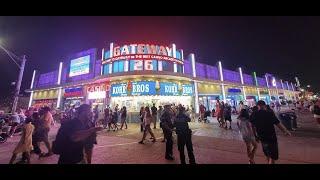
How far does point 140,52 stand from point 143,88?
495 centimetres

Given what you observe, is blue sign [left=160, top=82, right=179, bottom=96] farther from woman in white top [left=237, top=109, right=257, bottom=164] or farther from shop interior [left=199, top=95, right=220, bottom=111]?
woman in white top [left=237, top=109, right=257, bottom=164]

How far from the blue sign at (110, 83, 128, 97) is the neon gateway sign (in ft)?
12.0

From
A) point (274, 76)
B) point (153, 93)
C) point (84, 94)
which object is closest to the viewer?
point (153, 93)

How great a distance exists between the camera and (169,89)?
84.8 feet

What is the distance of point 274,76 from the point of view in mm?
68000

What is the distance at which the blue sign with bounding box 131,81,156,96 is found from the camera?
2427 centimetres

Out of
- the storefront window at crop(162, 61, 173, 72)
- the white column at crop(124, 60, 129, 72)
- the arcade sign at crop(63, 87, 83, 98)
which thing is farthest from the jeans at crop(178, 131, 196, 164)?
the arcade sign at crop(63, 87, 83, 98)

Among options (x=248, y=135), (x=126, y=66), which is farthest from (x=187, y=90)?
(x=248, y=135)

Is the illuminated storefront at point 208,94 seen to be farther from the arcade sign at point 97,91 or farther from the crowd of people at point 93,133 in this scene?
the crowd of people at point 93,133

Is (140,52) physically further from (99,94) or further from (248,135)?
(248,135)
